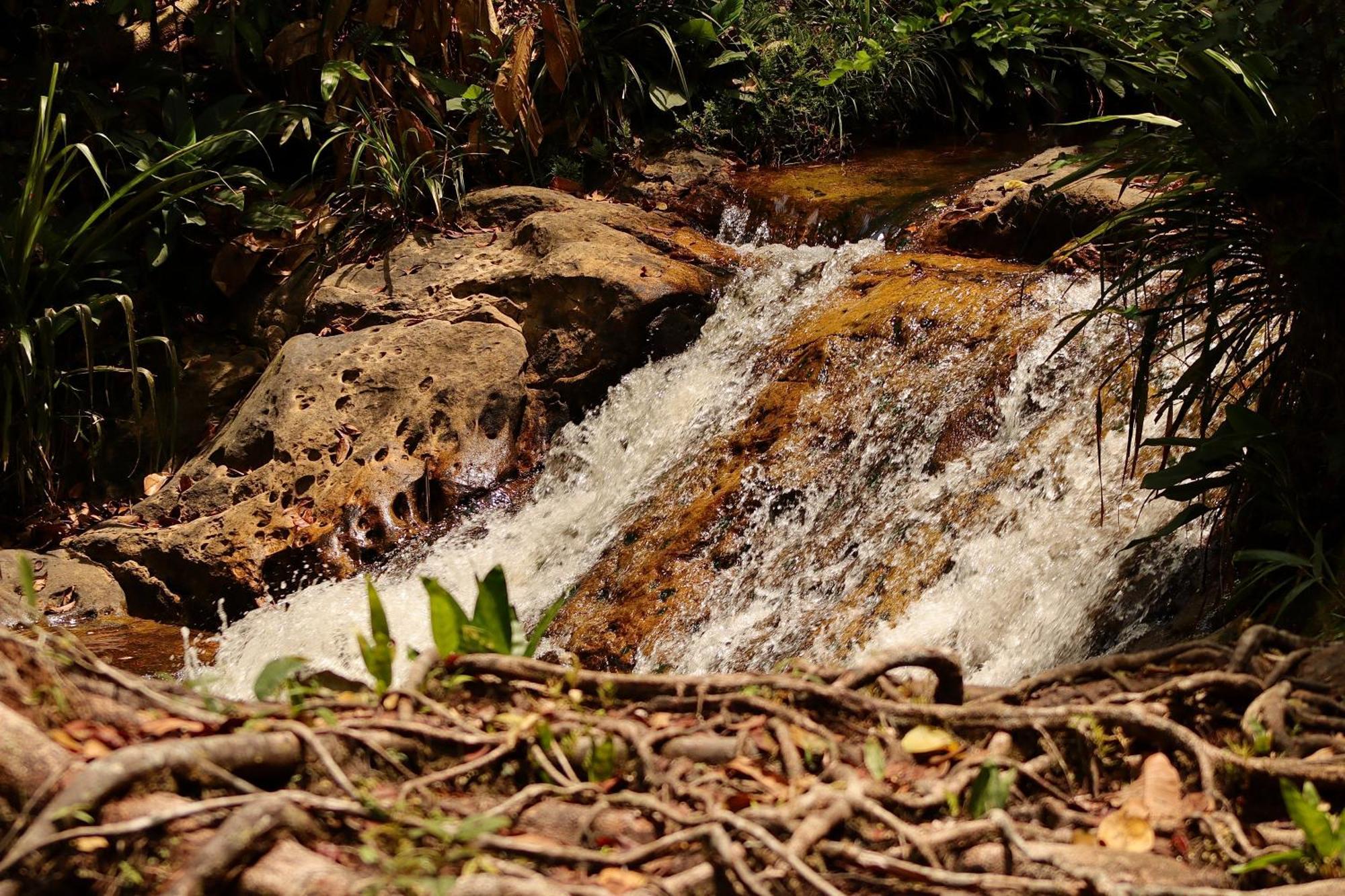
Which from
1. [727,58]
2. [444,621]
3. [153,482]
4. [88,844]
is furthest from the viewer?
[727,58]

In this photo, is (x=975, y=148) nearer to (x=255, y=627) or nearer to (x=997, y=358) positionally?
(x=997, y=358)

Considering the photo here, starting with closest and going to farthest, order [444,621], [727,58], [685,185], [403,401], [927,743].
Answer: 1. [927,743]
2. [444,621]
3. [403,401]
4. [685,185]
5. [727,58]

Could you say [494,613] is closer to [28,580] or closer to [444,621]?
[444,621]

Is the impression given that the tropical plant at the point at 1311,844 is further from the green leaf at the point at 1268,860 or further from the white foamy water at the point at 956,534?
the white foamy water at the point at 956,534

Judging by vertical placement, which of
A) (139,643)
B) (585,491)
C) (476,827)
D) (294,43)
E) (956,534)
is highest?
(294,43)

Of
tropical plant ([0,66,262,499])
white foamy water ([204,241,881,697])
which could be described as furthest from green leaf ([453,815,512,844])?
tropical plant ([0,66,262,499])

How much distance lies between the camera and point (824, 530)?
17.1ft

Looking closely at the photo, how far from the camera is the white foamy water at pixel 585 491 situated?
18.5 feet

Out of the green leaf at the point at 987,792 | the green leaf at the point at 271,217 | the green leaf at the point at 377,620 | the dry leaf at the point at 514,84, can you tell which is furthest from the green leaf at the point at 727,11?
the green leaf at the point at 987,792

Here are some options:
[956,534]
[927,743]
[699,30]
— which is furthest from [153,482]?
[927,743]

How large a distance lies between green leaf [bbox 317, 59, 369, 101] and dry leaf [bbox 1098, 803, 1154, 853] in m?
7.05

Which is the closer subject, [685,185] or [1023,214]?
[1023,214]

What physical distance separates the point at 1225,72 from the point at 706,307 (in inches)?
166

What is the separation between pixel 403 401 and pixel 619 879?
5293 mm
